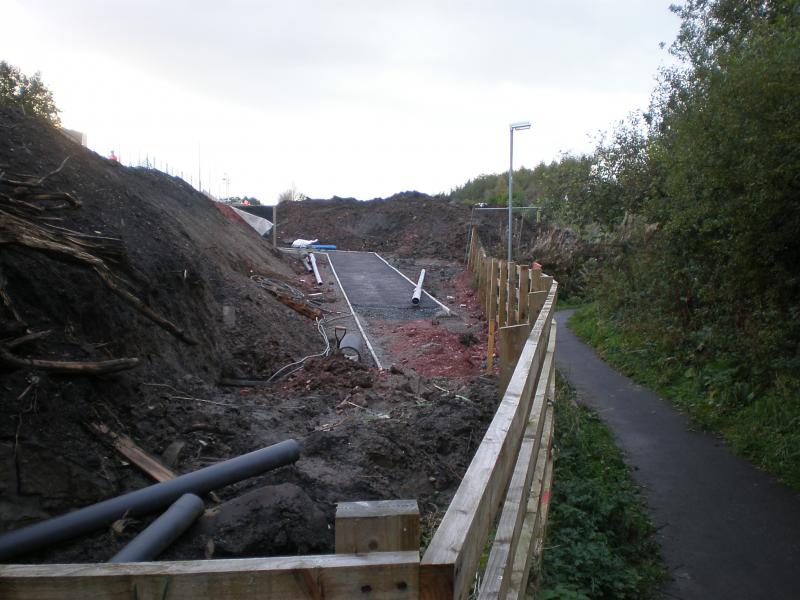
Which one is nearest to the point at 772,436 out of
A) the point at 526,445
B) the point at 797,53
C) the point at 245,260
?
the point at 797,53

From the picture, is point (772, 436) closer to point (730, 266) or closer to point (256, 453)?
point (730, 266)

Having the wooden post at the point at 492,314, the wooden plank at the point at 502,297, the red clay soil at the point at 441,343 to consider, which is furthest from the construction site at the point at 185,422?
the wooden plank at the point at 502,297

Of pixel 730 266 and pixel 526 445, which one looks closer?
pixel 526 445

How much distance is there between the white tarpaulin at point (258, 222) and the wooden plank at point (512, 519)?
2728cm

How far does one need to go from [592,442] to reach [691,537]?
215 cm

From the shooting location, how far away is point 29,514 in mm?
4000

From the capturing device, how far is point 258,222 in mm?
31125

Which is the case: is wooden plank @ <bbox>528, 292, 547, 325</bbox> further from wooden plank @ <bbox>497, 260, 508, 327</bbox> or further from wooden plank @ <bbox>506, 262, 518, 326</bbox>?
wooden plank @ <bbox>497, 260, 508, 327</bbox>

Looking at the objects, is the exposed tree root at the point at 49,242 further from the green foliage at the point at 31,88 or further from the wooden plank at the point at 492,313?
the green foliage at the point at 31,88

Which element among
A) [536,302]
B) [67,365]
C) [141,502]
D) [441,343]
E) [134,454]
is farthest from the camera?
[441,343]

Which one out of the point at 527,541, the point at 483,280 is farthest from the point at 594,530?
the point at 483,280

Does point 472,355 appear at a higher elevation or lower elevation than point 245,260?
lower

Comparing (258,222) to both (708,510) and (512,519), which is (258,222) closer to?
(708,510)

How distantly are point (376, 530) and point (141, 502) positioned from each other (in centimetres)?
328
